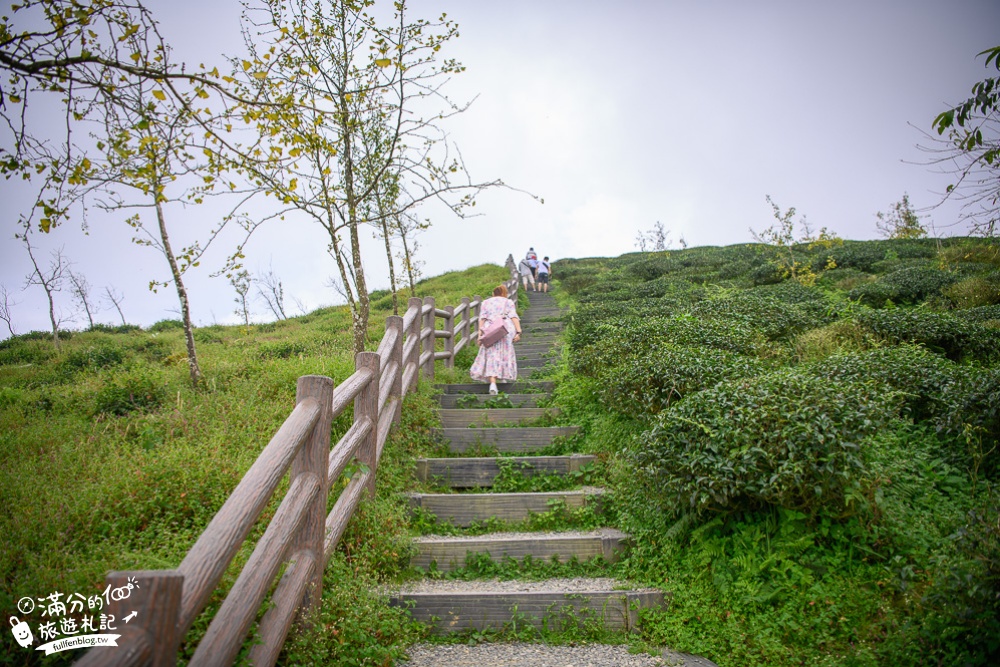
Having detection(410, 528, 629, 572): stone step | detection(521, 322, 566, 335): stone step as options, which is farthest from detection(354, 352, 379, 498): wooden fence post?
detection(521, 322, 566, 335): stone step

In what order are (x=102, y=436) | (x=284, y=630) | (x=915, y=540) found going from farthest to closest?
(x=102, y=436), (x=915, y=540), (x=284, y=630)

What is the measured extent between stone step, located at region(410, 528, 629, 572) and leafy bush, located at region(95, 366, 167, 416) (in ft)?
14.2

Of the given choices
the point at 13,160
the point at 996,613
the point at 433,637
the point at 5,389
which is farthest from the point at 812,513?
the point at 5,389

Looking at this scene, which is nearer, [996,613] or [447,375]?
[996,613]

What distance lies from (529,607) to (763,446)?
215 cm

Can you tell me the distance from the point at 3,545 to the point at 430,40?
8.50 m

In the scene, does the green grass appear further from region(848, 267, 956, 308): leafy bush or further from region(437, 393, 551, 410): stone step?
region(848, 267, 956, 308): leafy bush

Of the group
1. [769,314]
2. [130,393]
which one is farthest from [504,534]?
[769,314]

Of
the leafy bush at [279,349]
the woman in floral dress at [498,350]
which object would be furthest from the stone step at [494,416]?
the leafy bush at [279,349]

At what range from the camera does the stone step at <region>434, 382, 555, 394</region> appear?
32.4 ft

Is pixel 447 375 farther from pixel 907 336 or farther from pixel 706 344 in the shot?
pixel 907 336

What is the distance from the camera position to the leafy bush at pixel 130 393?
8070mm

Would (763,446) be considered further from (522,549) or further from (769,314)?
(769,314)

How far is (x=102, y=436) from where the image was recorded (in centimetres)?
658
